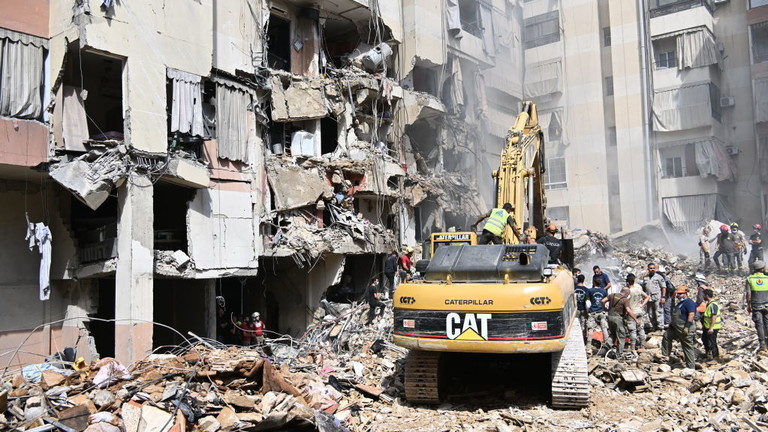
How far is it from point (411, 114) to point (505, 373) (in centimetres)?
1537

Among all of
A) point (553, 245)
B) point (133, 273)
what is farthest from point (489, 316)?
point (133, 273)

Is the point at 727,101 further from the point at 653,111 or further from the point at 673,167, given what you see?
the point at 673,167

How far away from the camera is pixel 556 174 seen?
3241 centimetres

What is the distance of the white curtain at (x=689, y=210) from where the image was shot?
90.7 ft

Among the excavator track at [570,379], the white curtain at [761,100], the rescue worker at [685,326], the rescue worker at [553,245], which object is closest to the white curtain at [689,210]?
the white curtain at [761,100]

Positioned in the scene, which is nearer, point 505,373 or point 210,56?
point 505,373

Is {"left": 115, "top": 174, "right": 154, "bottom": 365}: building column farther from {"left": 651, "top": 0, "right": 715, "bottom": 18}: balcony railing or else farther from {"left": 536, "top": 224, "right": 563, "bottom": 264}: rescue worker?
{"left": 651, "top": 0, "right": 715, "bottom": 18}: balcony railing

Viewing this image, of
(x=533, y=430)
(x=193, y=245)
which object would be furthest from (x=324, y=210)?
(x=533, y=430)

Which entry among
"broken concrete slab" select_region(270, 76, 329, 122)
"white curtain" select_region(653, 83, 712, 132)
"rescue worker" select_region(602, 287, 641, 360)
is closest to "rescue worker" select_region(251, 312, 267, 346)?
"broken concrete slab" select_region(270, 76, 329, 122)

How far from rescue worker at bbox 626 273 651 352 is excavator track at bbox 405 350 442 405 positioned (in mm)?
4481

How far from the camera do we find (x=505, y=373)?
9.85 metres

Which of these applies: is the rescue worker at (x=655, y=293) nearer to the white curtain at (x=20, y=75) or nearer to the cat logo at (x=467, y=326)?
the cat logo at (x=467, y=326)

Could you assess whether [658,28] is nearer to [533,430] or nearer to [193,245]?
[193,245]

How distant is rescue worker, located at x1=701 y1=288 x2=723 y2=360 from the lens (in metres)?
10.4
